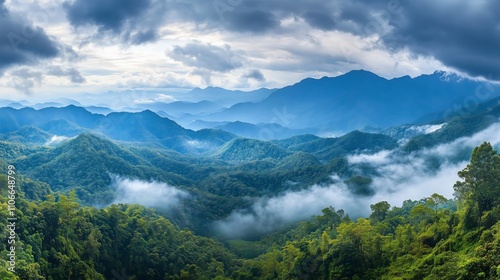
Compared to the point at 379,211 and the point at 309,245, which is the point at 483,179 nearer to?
the point at 309,245

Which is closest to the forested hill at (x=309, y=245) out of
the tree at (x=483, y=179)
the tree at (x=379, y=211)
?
the tree at (x=483, y=179)

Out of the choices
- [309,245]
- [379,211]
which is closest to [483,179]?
[309,245]

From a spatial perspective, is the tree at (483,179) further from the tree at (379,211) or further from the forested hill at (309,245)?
the tree at (379,211)

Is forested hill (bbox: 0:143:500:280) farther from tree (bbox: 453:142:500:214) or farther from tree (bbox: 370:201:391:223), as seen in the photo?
tree (bbox: 370:201:391:223)

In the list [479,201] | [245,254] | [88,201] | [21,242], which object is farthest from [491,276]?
[88,201]

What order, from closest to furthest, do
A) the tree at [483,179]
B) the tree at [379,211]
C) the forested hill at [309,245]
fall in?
the forested hill at [309,245] < the tree at [483,179] < the tree at [379,211]

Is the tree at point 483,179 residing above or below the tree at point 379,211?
below

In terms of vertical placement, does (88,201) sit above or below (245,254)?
above

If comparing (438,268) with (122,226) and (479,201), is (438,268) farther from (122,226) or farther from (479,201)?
(122,226)

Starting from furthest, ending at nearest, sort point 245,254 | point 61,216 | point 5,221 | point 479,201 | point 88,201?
point 88,201 → point 245,254 → point 61,216 → point 5,221 → point 479,201
